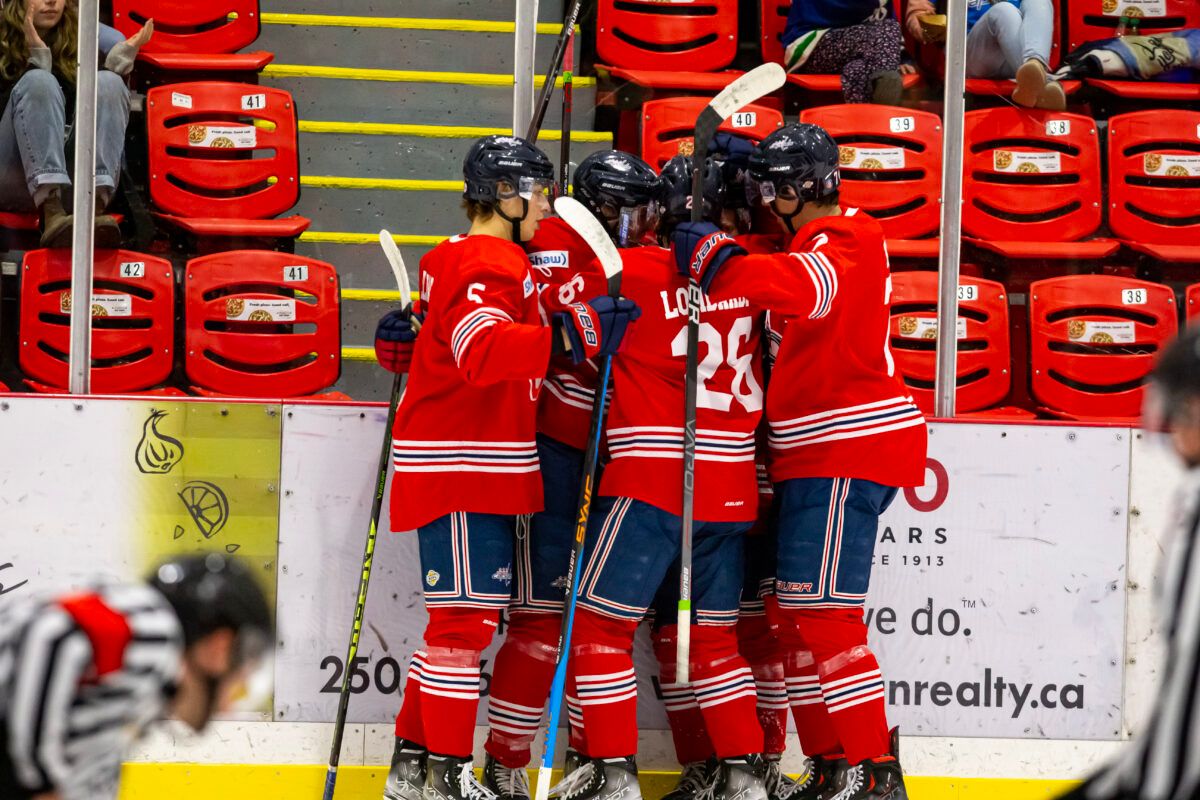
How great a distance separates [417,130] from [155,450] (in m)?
1.09

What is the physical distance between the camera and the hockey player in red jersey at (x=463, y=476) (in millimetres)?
3311

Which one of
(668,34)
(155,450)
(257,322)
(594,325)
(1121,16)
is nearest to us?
(594,325)

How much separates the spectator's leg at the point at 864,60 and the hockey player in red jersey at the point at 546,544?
37.4 inches

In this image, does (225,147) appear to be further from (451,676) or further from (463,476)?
(451,676)

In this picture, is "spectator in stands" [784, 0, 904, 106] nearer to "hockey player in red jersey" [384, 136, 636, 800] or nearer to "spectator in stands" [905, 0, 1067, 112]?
"spectator in stands" [905, 0, 1067, 112]

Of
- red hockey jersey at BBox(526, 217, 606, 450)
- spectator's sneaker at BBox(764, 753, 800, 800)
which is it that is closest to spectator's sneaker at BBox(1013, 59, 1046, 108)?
red hockey jersey at BBox(526, 217, 606, 450)

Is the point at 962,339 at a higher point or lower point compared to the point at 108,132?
lower

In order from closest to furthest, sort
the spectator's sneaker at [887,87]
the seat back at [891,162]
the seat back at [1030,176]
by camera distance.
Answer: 1. the seat back at [891,162]
2. the spectator's sneaker at [887,87]
3. the seat back at [1030,176]

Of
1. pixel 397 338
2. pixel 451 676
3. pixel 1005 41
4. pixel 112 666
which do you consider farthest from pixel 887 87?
pixel 112 666

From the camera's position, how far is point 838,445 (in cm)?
343

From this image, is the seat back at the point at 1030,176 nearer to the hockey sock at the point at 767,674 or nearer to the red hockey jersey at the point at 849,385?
the red hockey jersey at the point at 849,385

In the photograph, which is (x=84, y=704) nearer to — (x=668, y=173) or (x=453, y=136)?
(x=668, y=173)

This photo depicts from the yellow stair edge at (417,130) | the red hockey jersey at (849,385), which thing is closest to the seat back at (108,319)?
the yellow stair edge at (417,130)

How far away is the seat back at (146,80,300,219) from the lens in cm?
392
